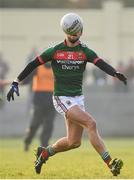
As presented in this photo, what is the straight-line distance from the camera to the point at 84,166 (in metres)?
15.6

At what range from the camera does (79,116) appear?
42.4 ft

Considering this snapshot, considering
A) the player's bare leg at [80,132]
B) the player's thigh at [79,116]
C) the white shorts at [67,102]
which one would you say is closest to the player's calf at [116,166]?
the player's bare leg at [80,132]

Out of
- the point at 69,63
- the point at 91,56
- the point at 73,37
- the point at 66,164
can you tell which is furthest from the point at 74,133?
the point at 66,164

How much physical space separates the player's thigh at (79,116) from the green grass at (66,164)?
73cm

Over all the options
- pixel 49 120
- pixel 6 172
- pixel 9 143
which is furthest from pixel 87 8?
pixel 6 172

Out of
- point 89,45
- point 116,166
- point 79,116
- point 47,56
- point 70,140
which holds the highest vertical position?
point 47,56

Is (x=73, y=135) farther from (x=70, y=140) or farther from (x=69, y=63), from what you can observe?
(x=69, y=63)

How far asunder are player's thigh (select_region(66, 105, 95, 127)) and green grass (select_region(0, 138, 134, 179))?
28.6 inches

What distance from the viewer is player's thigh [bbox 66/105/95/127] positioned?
12906 mm

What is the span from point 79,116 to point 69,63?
72 centimetres

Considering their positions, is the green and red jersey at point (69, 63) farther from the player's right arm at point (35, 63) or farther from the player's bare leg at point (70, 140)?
the player's bare leg at point (70, 140)

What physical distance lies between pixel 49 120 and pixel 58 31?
10.5 metres

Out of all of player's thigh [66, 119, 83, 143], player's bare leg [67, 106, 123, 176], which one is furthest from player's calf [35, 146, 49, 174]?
player's bare leg [67, 106, 123, 176]

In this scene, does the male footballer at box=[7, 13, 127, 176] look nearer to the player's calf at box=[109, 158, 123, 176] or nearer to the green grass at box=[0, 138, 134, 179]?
the player's calf at box=[109, 158, 123, 176]
